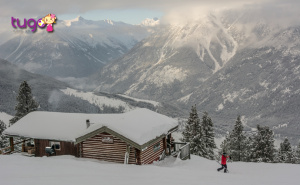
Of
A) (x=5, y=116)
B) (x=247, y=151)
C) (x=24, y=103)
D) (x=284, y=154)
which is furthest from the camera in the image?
(x=5, y=116)

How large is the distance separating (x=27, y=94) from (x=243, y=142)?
3384cm

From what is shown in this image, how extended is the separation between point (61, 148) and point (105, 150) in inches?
179

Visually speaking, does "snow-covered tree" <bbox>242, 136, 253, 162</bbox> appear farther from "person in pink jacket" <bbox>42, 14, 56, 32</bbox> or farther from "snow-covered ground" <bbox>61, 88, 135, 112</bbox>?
"snow-covered ground" <bbox>61, 88, 135, 112</bbox>

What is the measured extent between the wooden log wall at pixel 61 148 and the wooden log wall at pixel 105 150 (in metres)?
1.06

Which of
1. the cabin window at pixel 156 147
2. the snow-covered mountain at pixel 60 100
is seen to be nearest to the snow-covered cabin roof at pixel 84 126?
the cabin window at pixel 156 147

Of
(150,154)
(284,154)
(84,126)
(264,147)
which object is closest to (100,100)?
(284,154)

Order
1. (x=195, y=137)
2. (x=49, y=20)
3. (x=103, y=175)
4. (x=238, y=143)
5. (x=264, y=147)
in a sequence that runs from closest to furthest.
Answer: (x=103, y=175), (x=264, y=147), (x=195, y=137), (x=49, y=20), (x=238, y=143)

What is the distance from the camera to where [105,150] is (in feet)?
67.7

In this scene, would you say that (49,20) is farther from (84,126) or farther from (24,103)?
(84,126)

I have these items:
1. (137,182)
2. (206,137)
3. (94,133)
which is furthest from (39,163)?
(206,137)

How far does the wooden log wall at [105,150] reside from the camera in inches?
792

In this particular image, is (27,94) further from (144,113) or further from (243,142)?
(243,142)

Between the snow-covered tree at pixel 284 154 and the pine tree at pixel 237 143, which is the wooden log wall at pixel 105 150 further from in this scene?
the snow-covered tree at pixel 284 154

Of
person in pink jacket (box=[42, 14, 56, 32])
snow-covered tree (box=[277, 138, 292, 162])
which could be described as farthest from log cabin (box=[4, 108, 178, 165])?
snow-covered tree (box=[277, 138, 292, 162])
